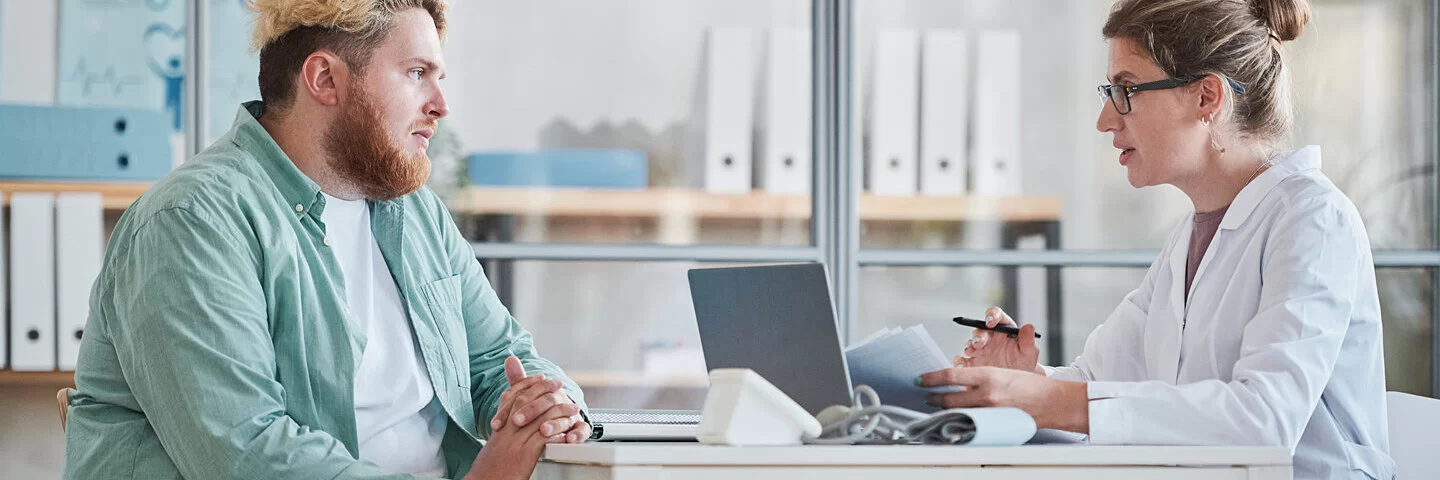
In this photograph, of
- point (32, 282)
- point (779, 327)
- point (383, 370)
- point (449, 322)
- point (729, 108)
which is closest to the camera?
point (779, 327)

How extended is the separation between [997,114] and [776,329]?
1.90 m

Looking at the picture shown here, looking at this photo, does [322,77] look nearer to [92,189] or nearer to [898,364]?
[898,364]

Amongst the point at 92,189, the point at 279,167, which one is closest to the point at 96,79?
the point at 92,189

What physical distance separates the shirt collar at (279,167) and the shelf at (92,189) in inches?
53.4

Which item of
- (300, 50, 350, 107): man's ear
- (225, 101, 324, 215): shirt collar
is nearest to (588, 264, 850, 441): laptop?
(225, 101, 324, 215): shirt collar

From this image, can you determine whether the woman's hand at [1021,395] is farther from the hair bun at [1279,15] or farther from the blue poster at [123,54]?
the blue poster at [123,54]

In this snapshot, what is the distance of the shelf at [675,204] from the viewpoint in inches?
118

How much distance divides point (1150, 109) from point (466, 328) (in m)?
0.94

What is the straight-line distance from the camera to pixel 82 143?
9.04 ft

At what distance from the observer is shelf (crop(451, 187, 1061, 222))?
9.80ft

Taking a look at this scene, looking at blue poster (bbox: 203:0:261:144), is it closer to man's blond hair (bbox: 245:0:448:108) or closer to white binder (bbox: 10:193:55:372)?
white binder (bbox: 10:193:55:372)

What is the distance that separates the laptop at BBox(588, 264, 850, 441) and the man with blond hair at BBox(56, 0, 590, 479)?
0.18m

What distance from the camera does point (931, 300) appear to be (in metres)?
3.13

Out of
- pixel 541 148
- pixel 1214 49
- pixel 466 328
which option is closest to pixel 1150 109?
pixel 1214 49
